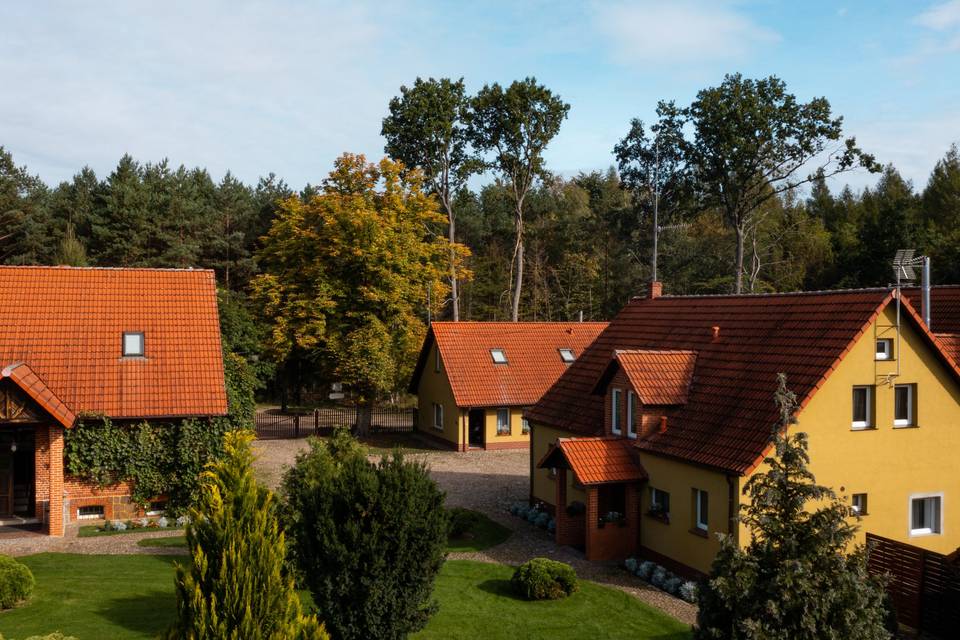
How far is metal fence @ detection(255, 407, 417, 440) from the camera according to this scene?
131ft

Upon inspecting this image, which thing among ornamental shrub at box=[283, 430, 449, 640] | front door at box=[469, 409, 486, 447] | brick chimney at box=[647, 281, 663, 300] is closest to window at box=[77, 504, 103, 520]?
ornamental shrub at box=[283, 430, 449, 640]

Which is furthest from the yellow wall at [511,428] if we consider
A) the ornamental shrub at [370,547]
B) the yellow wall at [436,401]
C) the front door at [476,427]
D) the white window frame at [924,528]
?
the ornamental shrub at [370,547]

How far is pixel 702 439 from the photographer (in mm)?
18188

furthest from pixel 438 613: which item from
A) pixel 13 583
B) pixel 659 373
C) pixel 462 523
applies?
pixel 659 373

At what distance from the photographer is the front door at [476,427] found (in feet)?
120

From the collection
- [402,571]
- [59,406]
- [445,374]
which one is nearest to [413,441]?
[445,374]

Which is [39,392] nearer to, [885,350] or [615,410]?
[615,410]

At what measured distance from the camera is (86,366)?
2317 centimetres

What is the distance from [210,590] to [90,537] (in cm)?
1412

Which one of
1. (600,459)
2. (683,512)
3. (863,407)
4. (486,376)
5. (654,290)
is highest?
(654,290)

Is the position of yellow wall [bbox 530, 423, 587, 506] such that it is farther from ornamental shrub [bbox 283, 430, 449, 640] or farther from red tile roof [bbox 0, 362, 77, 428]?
red tile roof [bbox 0, 362, 77, 428]

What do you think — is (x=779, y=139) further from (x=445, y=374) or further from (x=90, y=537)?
(x=90, y=537)

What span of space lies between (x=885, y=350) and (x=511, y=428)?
69.4 ft

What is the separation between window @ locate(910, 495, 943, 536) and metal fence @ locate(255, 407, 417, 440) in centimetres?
2651
